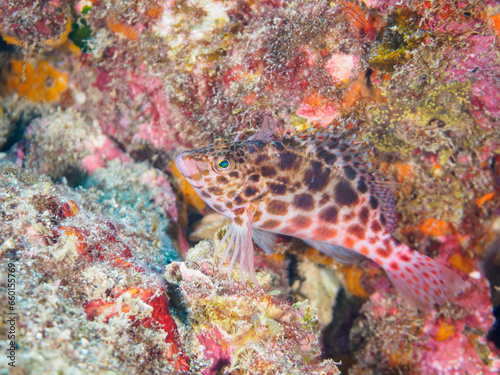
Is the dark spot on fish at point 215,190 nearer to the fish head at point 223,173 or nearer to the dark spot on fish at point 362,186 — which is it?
the fish head at point 223,173

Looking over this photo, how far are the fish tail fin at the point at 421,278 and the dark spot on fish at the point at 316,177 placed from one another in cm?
118

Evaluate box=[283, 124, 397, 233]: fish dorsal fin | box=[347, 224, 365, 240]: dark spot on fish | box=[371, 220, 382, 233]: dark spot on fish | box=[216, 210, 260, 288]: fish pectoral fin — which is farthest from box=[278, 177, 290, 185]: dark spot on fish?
box=[371, 220, 382, 233]: dark spot on fish

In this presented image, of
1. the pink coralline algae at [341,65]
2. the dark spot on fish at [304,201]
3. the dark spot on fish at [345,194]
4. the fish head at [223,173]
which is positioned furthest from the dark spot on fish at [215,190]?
the pink coralline algae at [341,65]

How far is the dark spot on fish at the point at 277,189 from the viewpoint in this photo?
2.99m

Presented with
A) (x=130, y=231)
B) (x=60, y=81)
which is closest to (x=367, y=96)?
(x=130, y=231)

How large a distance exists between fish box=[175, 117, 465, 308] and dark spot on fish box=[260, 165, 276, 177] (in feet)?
0.03

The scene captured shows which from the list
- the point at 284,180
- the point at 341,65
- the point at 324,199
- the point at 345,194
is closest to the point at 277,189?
the point at 284,180

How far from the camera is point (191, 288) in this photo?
7.60 feet

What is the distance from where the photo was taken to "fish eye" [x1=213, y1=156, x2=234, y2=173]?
9.07ft

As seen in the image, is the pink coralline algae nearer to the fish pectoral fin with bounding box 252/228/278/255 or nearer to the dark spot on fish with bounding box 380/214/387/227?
the dark spot on fish with bounding box 380/214/387/227

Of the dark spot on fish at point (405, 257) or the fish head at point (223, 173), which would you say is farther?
the dark spot on fish at point (405, 257)

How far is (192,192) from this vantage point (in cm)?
405

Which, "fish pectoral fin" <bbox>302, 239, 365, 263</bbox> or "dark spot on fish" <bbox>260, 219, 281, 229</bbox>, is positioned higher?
"dark spot on fish" <bbox>260, 219, 281, 229</bbox>

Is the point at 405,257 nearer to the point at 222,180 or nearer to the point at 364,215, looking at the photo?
the point at 364,215
